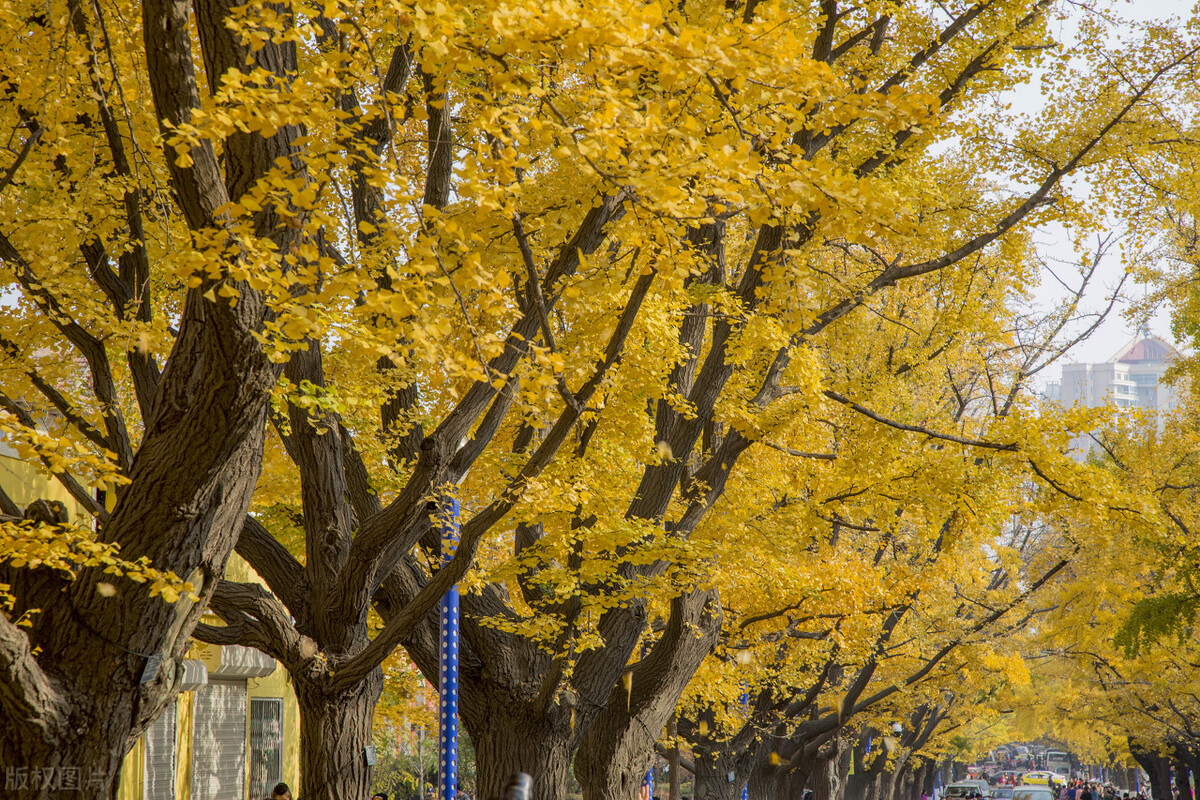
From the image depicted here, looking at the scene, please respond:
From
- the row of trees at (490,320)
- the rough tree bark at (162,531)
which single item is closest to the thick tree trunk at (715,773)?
the row of trees at (490,320)

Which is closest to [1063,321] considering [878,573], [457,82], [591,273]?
[878,573]

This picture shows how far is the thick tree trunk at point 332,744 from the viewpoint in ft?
28.0

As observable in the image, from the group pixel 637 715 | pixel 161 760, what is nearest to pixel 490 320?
pixel 637 715

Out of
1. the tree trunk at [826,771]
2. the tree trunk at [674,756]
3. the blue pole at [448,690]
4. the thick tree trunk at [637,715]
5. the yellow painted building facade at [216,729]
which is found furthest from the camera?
the tree trunk at [826,771]

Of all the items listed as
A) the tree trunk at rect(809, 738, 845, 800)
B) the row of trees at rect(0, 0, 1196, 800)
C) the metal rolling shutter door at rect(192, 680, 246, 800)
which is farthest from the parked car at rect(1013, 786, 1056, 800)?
the metal rolling shutter door at rect(192, 680, 246, 800)

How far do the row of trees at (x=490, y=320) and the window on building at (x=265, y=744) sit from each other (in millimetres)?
9819

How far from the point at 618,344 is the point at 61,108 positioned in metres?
4.05

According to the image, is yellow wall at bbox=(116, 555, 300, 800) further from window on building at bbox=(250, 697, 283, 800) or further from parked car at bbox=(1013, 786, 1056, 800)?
parked car at bbox=(1013, 786, 1056, 800)

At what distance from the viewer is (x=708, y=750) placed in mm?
20734

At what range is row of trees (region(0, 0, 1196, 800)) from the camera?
4496mm

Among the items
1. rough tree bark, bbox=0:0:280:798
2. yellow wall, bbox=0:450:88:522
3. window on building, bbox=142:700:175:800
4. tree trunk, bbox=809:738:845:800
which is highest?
yellow wall, bbox=0:450:88:522

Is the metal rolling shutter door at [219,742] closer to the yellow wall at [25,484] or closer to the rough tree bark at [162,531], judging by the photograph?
the yellow wall at [25,484]

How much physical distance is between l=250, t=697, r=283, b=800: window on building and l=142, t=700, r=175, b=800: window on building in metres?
4.10

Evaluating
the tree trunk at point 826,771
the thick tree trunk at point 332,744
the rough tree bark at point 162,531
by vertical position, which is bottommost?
the tree trunk at point 826,771
